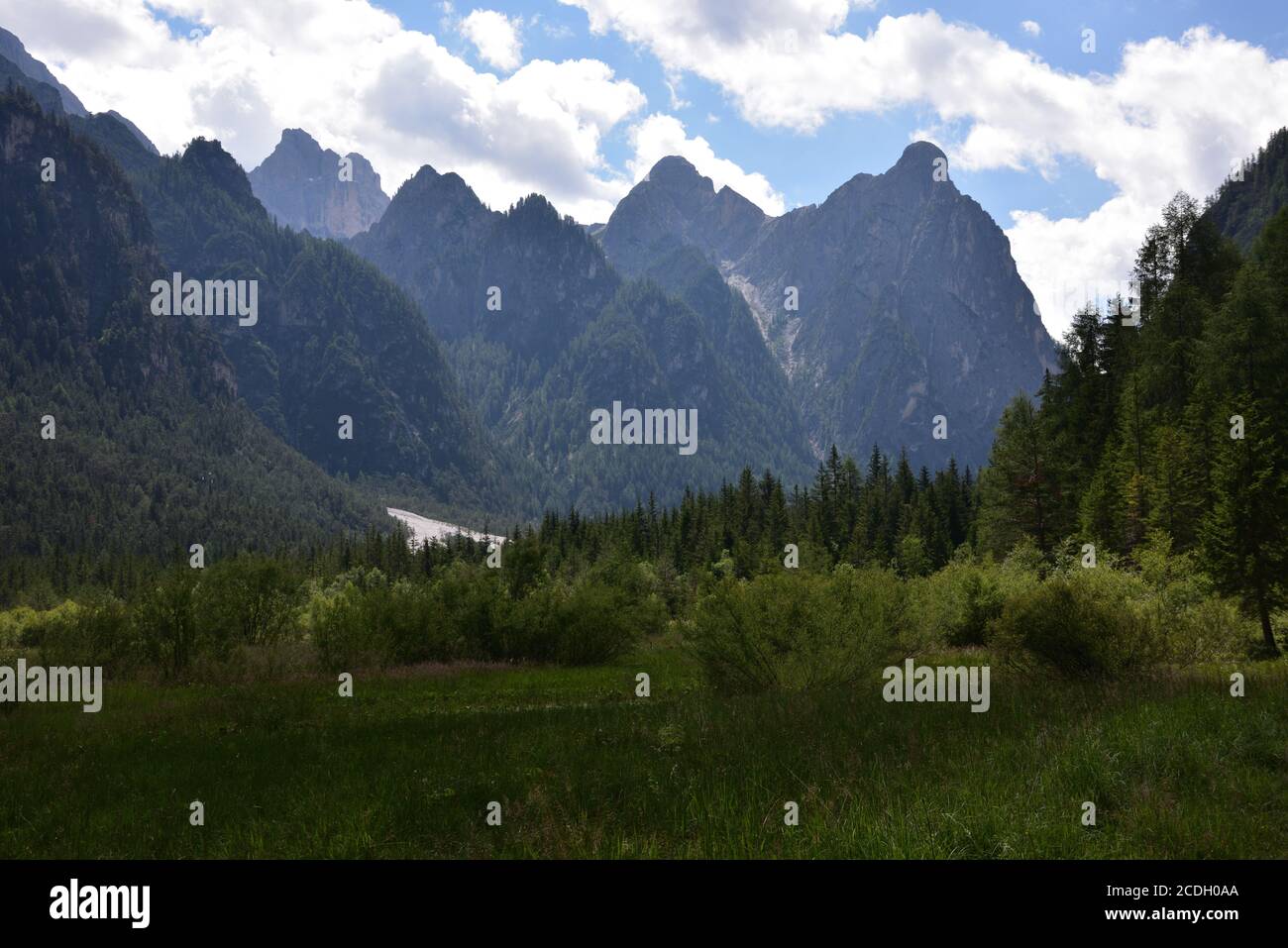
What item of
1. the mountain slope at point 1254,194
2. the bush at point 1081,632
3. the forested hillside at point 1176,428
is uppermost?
the mountain slope at point 1254,194

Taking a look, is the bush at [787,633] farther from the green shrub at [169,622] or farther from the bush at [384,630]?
the green shrub at [169,622]

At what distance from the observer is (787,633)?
798 inches

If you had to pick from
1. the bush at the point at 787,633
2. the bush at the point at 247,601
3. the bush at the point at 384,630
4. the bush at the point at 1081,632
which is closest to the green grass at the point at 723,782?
the bush at the point at 1081,632

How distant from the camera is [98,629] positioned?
30.9m

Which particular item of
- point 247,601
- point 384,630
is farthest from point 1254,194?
point 247,601

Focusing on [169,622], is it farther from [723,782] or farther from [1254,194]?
[1254,194]

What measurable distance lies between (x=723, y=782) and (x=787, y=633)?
11.5 m

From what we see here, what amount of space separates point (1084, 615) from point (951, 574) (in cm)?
2442

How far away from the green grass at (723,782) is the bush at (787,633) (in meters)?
2.99

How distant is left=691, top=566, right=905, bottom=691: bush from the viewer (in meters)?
19.4

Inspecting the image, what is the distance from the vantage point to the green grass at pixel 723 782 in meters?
6.95

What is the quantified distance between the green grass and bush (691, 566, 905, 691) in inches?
118

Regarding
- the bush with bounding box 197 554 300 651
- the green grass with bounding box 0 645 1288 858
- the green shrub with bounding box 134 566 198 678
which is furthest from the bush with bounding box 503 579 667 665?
the green grass with bounding box 0 645 1288 858
